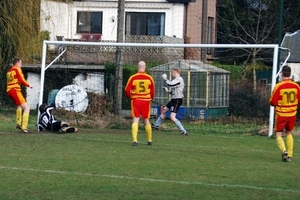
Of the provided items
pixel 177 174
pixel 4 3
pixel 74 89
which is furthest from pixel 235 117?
pixel 177 174

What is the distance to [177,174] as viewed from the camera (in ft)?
40.7

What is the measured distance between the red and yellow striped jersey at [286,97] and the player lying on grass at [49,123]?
7.29 m

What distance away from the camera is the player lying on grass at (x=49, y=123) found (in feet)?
65.5

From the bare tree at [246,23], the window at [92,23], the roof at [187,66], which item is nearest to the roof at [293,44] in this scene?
the bare tree at [246,23]

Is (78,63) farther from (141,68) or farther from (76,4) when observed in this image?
(141,68)

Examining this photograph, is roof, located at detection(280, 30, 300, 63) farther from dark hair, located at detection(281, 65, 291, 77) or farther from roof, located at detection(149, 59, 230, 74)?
dark hair, located at detection(281, 65, 291, 77)

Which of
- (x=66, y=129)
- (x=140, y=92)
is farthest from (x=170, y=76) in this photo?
(x=140, y=92)

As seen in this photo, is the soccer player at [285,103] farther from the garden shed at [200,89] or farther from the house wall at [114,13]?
the house wall at [114,13]

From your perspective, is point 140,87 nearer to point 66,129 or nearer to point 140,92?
point 140,92

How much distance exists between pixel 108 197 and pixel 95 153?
528cm

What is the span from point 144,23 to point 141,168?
30149 mm

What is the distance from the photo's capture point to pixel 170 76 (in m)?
29.0

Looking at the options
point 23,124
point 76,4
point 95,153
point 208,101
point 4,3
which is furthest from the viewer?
point 76,4

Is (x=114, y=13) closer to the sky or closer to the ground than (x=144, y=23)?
closer to the sky
